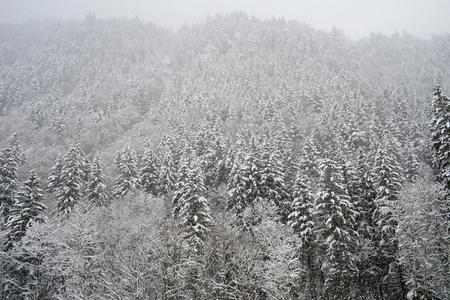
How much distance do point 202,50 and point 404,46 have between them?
12311cm

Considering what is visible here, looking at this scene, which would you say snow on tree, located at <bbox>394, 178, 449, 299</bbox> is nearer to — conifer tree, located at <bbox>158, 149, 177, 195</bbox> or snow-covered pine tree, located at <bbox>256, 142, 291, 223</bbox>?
snow-covered pine tree, located at <bbox>256, 142, 291, 223</bbox>

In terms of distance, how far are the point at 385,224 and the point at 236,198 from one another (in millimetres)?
15750

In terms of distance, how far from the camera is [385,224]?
91.9 ft

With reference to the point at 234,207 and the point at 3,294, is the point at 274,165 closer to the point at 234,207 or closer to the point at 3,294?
the point at 234,207

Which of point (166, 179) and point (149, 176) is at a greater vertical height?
point (166, 179)

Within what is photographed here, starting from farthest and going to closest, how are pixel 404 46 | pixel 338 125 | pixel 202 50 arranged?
pixel 202 50
pixel 404 46
pixel 338 125

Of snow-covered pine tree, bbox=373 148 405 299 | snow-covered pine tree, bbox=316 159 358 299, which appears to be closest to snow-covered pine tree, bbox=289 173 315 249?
snow-covered pine tree, bbox=316 159 358 299

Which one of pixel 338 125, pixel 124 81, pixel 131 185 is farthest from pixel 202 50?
pixel 131 185

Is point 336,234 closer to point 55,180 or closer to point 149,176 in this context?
point 149,176

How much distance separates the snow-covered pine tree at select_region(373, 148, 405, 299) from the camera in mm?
27541

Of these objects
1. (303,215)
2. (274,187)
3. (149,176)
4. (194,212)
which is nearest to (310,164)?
(274,187)

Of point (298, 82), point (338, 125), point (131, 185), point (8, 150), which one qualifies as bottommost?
point (131, 185)

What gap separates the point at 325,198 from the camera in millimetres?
29109

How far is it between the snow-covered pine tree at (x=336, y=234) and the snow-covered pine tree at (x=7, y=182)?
35.5 m
